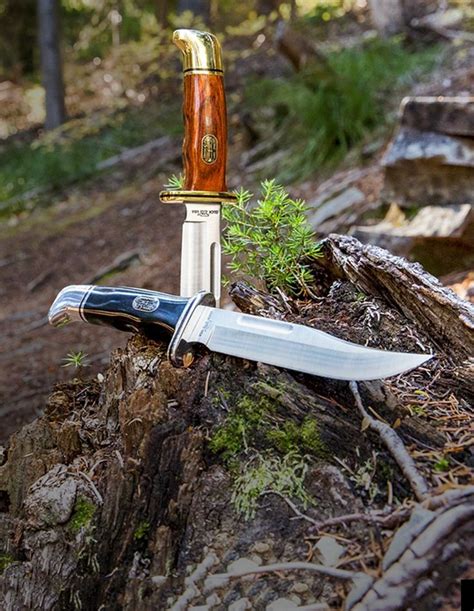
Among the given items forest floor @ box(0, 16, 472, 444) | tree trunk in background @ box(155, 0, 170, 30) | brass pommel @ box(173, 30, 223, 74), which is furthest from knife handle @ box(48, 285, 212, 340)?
tree trunk in background @ box(155, 0, 170, 30)

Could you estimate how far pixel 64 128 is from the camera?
45.2 ft

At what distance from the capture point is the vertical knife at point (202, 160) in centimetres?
248

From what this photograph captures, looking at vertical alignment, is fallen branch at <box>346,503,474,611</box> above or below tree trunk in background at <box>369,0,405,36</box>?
above

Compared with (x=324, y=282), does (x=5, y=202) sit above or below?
below

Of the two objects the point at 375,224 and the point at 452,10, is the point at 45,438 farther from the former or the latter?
the point at 452,10

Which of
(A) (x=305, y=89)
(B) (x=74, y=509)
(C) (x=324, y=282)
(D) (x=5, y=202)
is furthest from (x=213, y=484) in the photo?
(D) (x=5, y=202)

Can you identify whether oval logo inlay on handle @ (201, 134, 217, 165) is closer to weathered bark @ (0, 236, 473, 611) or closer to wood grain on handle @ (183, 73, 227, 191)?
wood grain on handle @ (183, 73, 227, 191)

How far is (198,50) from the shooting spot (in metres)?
2.47

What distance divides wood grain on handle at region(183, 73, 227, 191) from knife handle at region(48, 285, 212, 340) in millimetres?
469

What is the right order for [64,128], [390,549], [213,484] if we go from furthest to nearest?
[64,128], [213,484], [390,549]

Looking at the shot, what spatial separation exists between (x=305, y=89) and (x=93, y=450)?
702 cm

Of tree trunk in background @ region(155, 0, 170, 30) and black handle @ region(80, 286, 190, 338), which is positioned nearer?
black handle @ region(80, 286, 190, 338)

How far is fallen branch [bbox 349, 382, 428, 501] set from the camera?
177cm

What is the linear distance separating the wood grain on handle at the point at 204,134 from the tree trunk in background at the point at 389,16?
9.00 m
